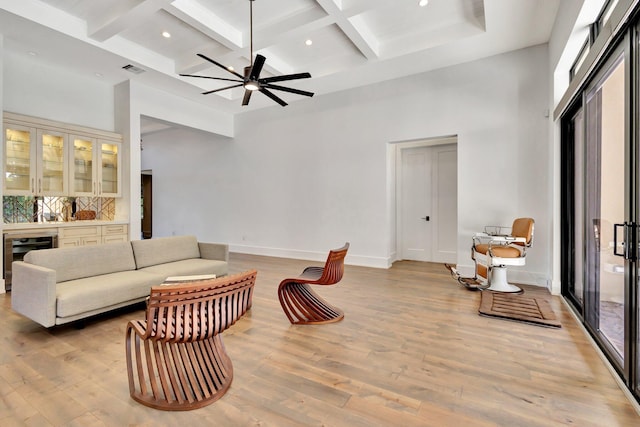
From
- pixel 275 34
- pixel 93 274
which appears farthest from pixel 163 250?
pixel 275 34

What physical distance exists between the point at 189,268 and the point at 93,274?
0.97m

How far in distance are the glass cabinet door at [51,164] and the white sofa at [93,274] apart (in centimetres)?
223

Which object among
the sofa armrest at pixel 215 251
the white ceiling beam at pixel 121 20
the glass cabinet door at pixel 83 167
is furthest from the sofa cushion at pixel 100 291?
the white ceiling beam at pixel 121 20

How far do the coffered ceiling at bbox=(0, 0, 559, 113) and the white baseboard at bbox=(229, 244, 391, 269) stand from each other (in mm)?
3422

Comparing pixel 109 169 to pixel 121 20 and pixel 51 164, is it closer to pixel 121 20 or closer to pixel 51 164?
pixel 51 164

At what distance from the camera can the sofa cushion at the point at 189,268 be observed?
3.61 meters

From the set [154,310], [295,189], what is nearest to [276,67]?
[295,189]

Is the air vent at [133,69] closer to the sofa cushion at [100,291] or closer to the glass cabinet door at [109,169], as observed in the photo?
the glass cabinet door at [109,169]

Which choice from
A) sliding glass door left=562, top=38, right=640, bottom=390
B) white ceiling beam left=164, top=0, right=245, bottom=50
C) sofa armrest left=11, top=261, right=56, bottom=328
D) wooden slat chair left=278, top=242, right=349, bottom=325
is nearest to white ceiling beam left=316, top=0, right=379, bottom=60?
white ceiling beam left=164, top=0, right=245, bottom=50

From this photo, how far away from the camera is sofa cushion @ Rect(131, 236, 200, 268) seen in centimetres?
382

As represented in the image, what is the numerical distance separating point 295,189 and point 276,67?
2550 millimetres

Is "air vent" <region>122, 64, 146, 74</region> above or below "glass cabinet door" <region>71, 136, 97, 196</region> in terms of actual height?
above

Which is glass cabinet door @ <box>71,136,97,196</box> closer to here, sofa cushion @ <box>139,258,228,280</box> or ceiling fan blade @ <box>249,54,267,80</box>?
sofa cushion @ <box>139,258,228,280</box>

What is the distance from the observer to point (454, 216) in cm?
613
